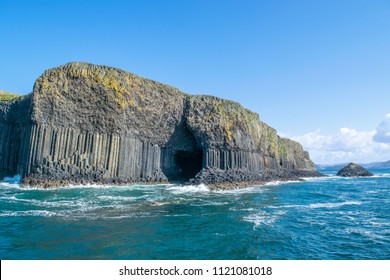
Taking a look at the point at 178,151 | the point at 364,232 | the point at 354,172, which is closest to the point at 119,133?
the point at 178,151

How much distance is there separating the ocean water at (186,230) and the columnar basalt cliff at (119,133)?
14.1 meters

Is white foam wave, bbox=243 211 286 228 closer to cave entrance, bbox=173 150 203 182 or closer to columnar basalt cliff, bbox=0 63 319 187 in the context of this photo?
columnar basalt cliff, bbox=0 63 319 187

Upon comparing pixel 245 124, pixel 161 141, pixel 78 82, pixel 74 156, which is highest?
pixel 78 82

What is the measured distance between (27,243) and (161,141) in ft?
115

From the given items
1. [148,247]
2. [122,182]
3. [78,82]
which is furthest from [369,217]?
[78,82]

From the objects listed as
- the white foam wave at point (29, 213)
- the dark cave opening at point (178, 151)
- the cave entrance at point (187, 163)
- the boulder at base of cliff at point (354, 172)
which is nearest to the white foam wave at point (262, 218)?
the white foam wave at point (29, 213)

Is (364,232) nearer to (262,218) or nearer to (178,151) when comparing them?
(262,218)

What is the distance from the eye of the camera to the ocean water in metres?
12.2

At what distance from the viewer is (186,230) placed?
15836mm

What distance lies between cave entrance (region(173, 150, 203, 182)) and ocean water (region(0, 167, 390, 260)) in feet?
87.5

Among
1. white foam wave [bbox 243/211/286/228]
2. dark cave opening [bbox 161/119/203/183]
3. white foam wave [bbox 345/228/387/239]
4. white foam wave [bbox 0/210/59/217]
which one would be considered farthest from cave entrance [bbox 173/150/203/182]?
white foam wave [bbox 345/228/387/239]

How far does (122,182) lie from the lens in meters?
40.6

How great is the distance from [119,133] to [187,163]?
16731 millimetres
